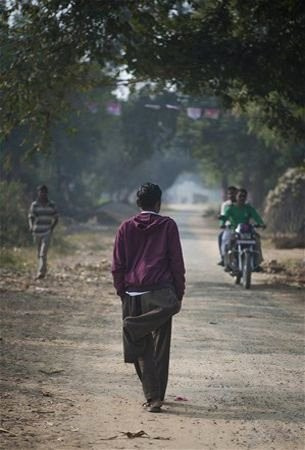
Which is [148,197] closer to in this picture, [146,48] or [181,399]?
A: [181,399]

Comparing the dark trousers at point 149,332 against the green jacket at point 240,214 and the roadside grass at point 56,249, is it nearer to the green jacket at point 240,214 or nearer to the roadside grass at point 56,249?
the green jacket at point 240,214

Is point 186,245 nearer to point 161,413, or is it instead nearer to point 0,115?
point 0,115

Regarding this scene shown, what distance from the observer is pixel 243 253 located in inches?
637

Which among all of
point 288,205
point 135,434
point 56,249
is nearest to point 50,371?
point 135,434

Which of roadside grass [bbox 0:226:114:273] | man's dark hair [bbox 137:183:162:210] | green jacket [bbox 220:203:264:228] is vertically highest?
man's dark hair [bbox 137:183:162:210]

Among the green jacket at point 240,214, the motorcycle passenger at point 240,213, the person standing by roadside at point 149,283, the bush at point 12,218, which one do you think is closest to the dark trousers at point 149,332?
the person standing by roadside at point 149,283

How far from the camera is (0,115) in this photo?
15.7 metres

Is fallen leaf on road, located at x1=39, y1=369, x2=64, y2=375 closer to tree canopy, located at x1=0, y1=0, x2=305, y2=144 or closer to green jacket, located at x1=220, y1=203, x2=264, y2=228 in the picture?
tree canopy, located at x1=0, y1=0, x2=305, y2=144

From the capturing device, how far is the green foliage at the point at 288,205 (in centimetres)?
3212

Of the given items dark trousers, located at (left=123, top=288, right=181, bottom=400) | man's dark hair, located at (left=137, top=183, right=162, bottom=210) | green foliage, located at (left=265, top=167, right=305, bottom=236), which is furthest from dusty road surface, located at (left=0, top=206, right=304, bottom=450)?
green foliage, located at (left=265, top=167, right=305, bottom=236)

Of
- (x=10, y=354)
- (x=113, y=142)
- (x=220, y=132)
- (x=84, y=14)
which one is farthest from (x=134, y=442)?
(x=113, y=142)

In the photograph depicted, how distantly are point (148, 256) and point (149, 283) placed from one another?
0.22m

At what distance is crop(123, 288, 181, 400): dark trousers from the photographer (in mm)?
6930

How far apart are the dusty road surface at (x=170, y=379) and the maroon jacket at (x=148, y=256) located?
1002 mm
